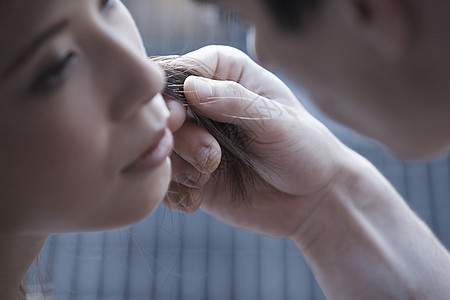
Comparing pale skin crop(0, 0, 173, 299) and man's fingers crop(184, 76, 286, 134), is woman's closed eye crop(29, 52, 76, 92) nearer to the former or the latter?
pale skin crop(0, 0, 173, 299)

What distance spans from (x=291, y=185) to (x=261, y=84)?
0.17m

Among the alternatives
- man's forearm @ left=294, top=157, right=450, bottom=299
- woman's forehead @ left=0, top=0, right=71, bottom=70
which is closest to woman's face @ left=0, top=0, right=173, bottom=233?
woman's forehead @ left=0, top=0, right=71, bottom=70

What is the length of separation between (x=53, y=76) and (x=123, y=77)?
59 mm

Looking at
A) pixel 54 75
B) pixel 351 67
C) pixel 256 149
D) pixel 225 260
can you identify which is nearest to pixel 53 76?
pixel 54 75

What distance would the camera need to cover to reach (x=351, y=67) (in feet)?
1.12

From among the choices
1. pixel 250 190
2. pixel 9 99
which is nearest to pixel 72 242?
pixel 250 190

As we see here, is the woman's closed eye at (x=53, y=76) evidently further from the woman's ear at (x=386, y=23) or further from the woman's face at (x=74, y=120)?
the woman's ear at (x=386, y=23)

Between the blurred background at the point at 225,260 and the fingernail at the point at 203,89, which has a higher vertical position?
the fingernail at the point at 203,89

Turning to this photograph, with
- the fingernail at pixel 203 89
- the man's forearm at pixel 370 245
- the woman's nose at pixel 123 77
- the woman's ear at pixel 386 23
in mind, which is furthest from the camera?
the man's forearm at pixel 370 245

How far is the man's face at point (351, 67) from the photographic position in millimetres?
327

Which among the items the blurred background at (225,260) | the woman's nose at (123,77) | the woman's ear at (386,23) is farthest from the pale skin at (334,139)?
the blurred background at (225,260)

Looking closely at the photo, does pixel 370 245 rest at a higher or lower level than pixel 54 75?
lower

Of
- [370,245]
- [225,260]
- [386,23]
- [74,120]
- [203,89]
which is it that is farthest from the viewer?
[225,260]

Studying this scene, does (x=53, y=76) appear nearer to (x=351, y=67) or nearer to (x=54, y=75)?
(x=54, y=75)
